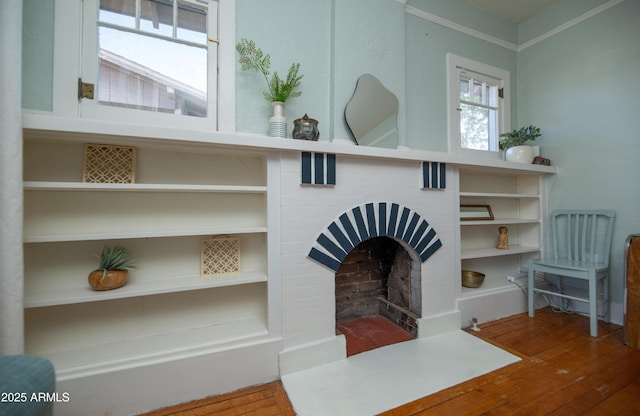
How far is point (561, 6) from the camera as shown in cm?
270

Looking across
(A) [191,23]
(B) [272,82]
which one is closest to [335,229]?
(B) [272,82]

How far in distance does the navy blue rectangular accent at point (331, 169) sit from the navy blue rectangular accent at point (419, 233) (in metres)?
0.83

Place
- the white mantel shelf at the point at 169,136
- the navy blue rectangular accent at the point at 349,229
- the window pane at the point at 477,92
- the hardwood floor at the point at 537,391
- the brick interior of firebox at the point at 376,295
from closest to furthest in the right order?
the white mantel shelf at the point at 169,136 → the hardwood floor at the point at 537,391 → the navy blue rectangular accent at the point at 349,229 → the brick interior of firebox at the point at 376,295 → the window pane at the point at 477,92

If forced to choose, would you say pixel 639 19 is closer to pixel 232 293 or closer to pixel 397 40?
pixel 397 40

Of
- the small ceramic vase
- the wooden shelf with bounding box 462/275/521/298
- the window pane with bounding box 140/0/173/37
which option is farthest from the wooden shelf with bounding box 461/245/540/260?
the window pane with bounding box 140/0/173/37

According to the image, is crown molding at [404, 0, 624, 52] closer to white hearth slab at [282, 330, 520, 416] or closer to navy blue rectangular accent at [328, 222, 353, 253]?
navy blue rectangular accent at [328, 222, 353, 253]

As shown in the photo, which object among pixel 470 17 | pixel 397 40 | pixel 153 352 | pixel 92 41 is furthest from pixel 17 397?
pixel 470 17

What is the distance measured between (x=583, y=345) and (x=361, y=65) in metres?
2.79

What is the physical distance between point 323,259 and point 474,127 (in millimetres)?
2234

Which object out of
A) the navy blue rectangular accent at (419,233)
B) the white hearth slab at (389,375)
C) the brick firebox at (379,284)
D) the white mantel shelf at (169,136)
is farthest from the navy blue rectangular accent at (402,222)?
the white hearth slab at (389,375)

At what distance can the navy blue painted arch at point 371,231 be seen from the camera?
183 centimetres

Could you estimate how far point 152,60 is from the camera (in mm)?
1654

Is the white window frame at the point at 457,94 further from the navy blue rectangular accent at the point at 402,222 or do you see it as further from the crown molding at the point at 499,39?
the navy blue rectangular accent at the point at 402,222

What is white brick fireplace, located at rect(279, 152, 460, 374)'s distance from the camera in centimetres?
174
